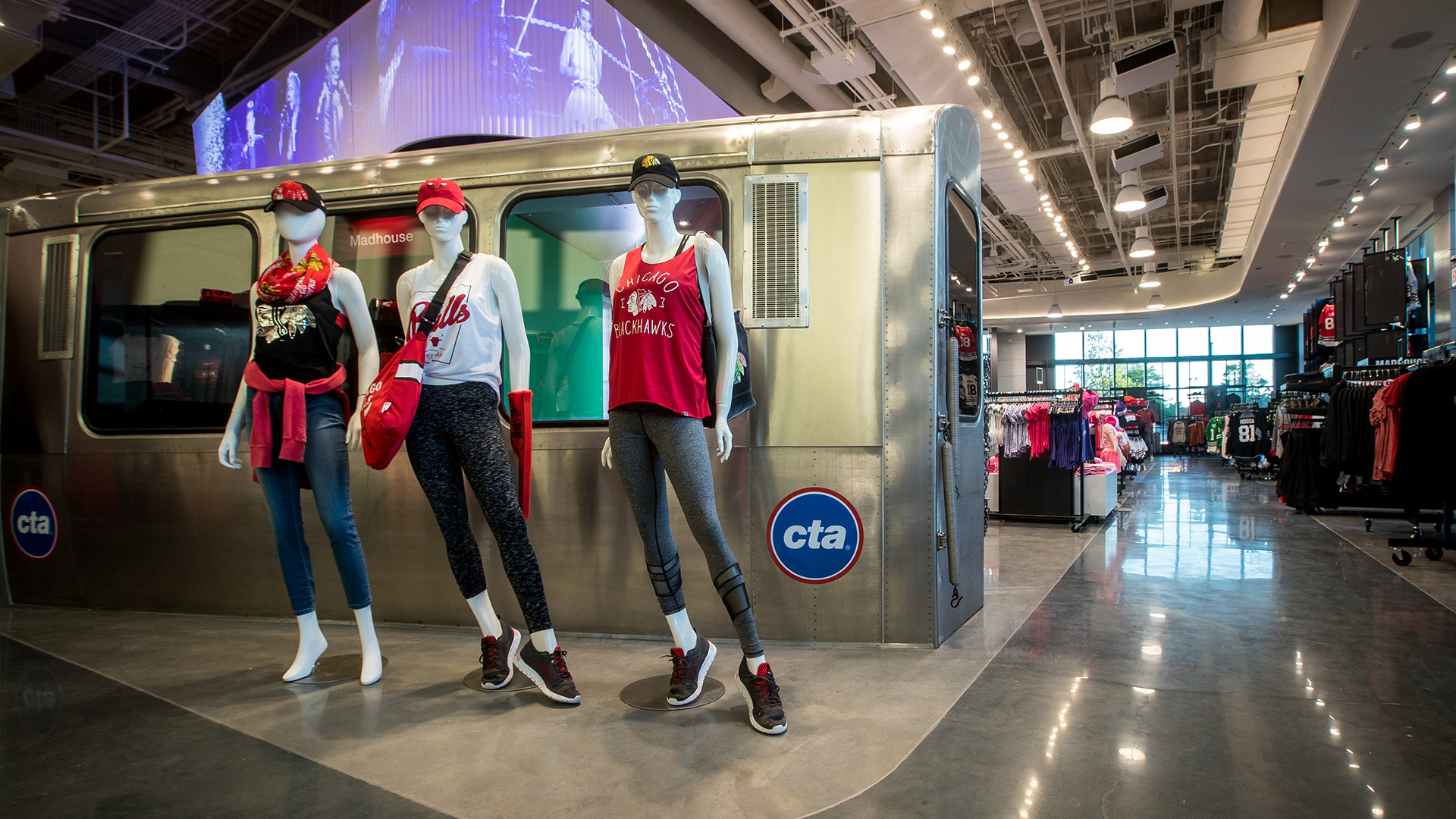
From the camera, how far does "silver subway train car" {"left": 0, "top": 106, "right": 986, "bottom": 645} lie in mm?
3109

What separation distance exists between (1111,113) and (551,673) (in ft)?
25.2

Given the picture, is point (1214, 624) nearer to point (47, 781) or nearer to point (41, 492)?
point (47, 781)

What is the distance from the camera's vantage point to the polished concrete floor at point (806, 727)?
1.78 metres

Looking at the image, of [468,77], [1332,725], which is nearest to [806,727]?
[1332,725]

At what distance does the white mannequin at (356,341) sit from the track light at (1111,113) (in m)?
7.44

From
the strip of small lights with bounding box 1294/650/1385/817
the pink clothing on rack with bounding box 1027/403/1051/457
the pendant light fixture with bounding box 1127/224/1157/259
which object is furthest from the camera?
the pendant light fixture with bounding box 1127/224/1157/259

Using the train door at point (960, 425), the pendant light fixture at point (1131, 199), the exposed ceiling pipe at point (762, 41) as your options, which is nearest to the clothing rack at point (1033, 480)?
the exposed ceiling pipe at point (762, 41)

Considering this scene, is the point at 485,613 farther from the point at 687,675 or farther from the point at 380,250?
the point at 380,250

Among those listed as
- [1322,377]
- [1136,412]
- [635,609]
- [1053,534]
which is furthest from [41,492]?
[1136,412]

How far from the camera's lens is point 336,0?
7785 millimetres

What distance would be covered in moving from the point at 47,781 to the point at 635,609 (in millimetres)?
1923

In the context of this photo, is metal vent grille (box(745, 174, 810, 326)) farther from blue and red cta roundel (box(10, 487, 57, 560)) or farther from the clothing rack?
the clothing rack

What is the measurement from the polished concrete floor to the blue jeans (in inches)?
14.7

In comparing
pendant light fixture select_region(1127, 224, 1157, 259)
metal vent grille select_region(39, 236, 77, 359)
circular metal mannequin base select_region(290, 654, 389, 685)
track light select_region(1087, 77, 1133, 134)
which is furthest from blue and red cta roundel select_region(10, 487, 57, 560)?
pendant light fixture select_region(1127, 224, 1157, 259)
